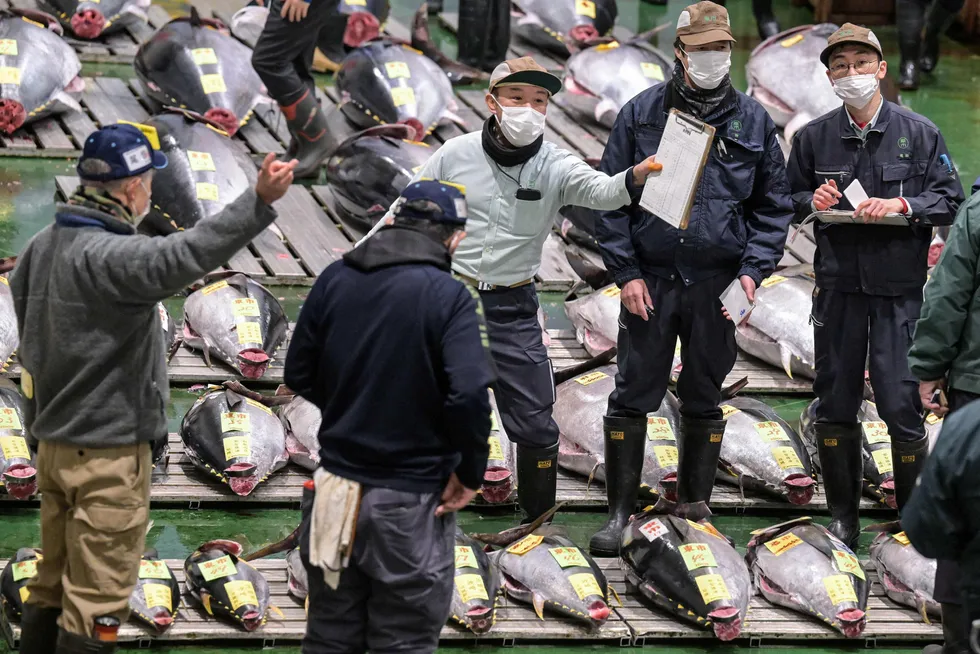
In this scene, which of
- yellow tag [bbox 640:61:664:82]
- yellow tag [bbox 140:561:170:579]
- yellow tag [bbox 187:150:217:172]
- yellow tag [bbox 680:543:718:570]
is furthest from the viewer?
yellow tag [bbox 640:61:664:82]

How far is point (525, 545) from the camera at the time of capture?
5570 mm

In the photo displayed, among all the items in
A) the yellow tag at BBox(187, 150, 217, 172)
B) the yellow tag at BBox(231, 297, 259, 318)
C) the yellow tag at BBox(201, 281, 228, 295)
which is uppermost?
the yellow tag at BBox(187, 150, 217, 172)

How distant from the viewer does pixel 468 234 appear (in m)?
5.41

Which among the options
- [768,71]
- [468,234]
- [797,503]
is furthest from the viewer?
[768,71]

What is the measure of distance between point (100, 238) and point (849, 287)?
8.97 feet

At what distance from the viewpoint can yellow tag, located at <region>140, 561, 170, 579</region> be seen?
5.20 metres

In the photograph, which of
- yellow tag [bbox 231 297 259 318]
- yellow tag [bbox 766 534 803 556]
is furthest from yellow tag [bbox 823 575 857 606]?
yellow tag [bbox 231 297 259 318]

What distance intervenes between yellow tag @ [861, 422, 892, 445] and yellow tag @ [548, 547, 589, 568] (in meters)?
1.54

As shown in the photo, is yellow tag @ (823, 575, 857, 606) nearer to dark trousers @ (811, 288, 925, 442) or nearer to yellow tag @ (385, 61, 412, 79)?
dark trousers @ (811, 288, 925, 442)

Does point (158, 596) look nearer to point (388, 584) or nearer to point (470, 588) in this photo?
point (470, 588)

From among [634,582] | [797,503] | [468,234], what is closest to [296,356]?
[468,234]

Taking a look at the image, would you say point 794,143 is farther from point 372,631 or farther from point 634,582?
point 372,631

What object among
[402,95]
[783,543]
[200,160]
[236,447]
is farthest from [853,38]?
[402,95]

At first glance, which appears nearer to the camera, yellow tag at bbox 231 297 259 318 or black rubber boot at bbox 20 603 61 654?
black rubber boot at bbox 20 603 61 654
